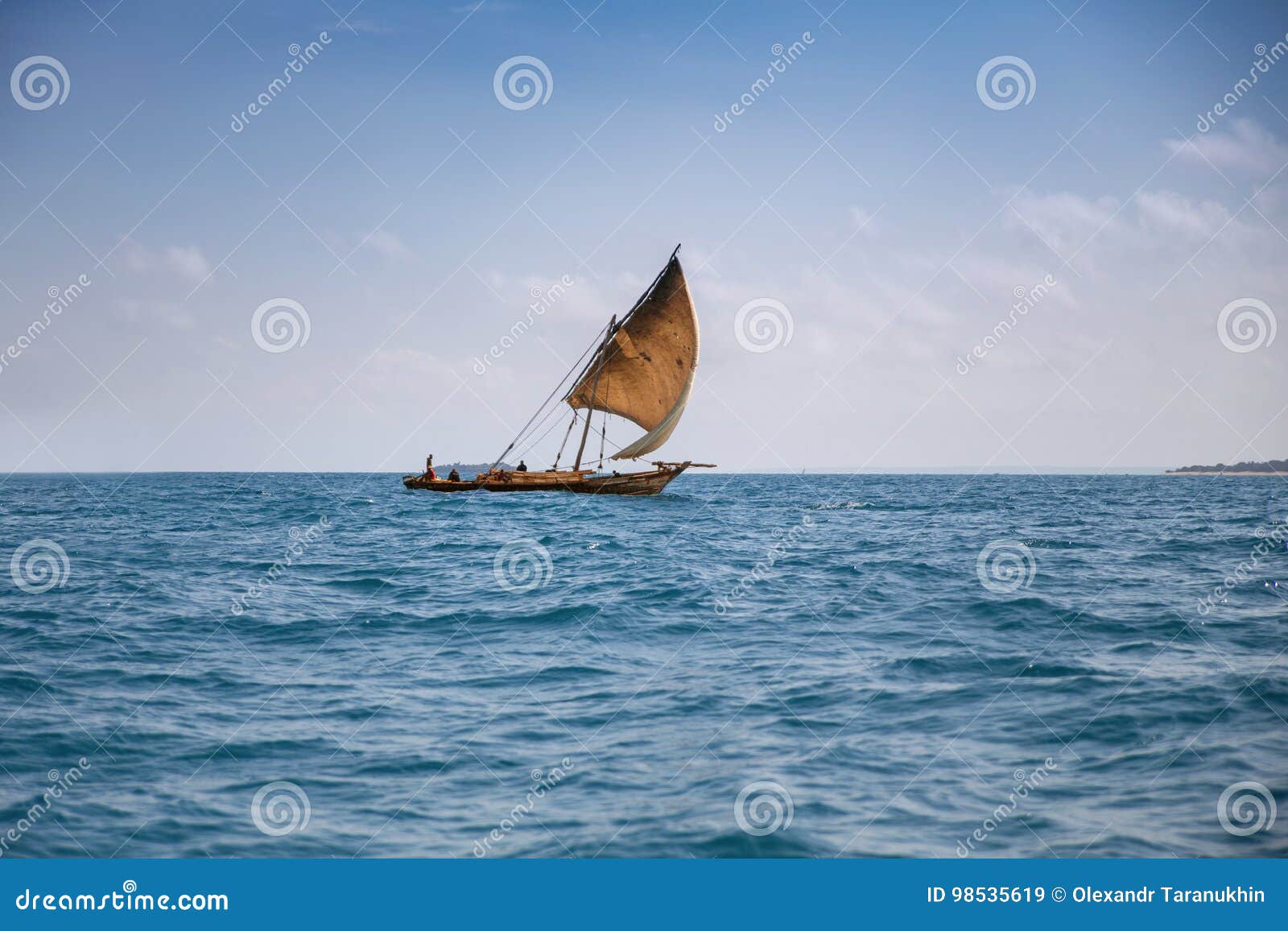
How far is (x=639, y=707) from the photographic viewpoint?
10.4m

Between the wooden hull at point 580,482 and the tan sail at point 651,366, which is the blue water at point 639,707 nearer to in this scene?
the tan sail at point 651,366

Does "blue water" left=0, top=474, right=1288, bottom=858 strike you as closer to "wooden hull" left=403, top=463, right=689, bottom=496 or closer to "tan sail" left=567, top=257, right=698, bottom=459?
"tan sail" left=567, top=257, right=698, bottom=459

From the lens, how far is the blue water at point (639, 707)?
7.34 meters

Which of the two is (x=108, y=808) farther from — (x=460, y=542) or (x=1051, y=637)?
(x=460, y=542)

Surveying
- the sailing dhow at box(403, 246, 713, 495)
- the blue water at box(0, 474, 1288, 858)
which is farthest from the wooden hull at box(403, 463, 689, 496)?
the blue water at box(0, 474, 1288, 858)

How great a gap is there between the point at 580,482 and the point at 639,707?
40292 mm

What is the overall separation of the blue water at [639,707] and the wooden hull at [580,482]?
27.0 m

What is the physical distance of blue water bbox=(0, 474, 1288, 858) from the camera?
734cm

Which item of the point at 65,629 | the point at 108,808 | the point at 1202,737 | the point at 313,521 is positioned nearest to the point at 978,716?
the point at 1202,737

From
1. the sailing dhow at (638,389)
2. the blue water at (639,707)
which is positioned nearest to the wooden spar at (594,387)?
the sailing dhow at (638,389)

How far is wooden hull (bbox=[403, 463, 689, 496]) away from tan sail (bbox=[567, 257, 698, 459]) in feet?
6.20

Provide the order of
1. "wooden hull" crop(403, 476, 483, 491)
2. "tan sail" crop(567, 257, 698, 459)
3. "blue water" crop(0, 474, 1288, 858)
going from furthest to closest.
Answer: "wooden hull" crop(403, 476, 483, 491) → "tan sail" crop(567, 257, 698, 459) → "blue water" crop(0, 474, 1288, 858)

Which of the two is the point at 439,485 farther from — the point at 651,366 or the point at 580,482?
the point at 651,366

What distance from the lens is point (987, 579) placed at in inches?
768
